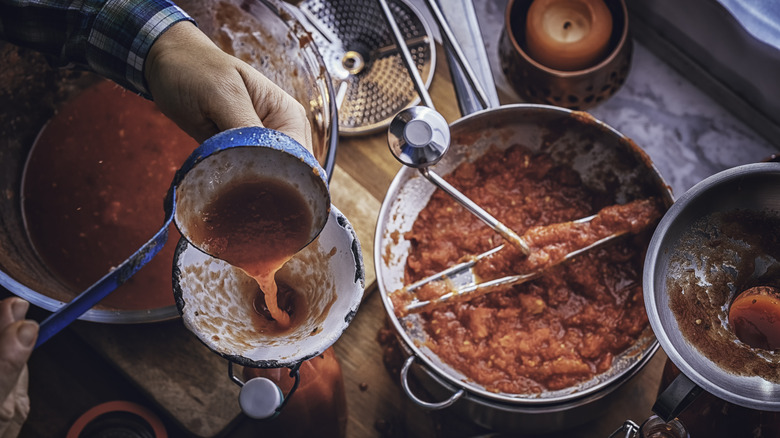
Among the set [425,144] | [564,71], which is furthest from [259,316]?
[564,71]

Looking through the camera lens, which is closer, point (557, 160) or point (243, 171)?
point (243, 171)

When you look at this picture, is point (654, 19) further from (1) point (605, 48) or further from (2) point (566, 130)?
(2) point (566, 130)

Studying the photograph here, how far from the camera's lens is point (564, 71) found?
5.01ft

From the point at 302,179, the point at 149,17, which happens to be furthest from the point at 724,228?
the point at 149,17

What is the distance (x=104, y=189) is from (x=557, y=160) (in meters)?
1.02

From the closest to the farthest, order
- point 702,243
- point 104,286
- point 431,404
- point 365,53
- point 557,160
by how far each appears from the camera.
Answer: point 104,286, point 702,243, point 431,404, point 557,160, point 365,53

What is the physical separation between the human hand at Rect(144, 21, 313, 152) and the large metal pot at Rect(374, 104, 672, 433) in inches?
12.9

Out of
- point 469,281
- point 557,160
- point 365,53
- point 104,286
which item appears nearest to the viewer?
point 104,286

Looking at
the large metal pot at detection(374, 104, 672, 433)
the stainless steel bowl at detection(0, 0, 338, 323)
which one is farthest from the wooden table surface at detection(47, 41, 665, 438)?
the stainless steel bowl at detection(0, 0, 338, 323)

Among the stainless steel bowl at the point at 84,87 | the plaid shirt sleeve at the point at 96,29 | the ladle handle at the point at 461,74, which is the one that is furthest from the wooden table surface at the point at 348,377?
the plaid shirt sleeve at the point at 96,29

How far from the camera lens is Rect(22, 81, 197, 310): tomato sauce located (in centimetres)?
137

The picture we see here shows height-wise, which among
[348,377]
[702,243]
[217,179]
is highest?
[217,179]

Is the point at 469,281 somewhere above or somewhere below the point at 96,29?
below

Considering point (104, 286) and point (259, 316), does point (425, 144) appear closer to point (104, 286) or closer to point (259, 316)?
point (259, 316)
